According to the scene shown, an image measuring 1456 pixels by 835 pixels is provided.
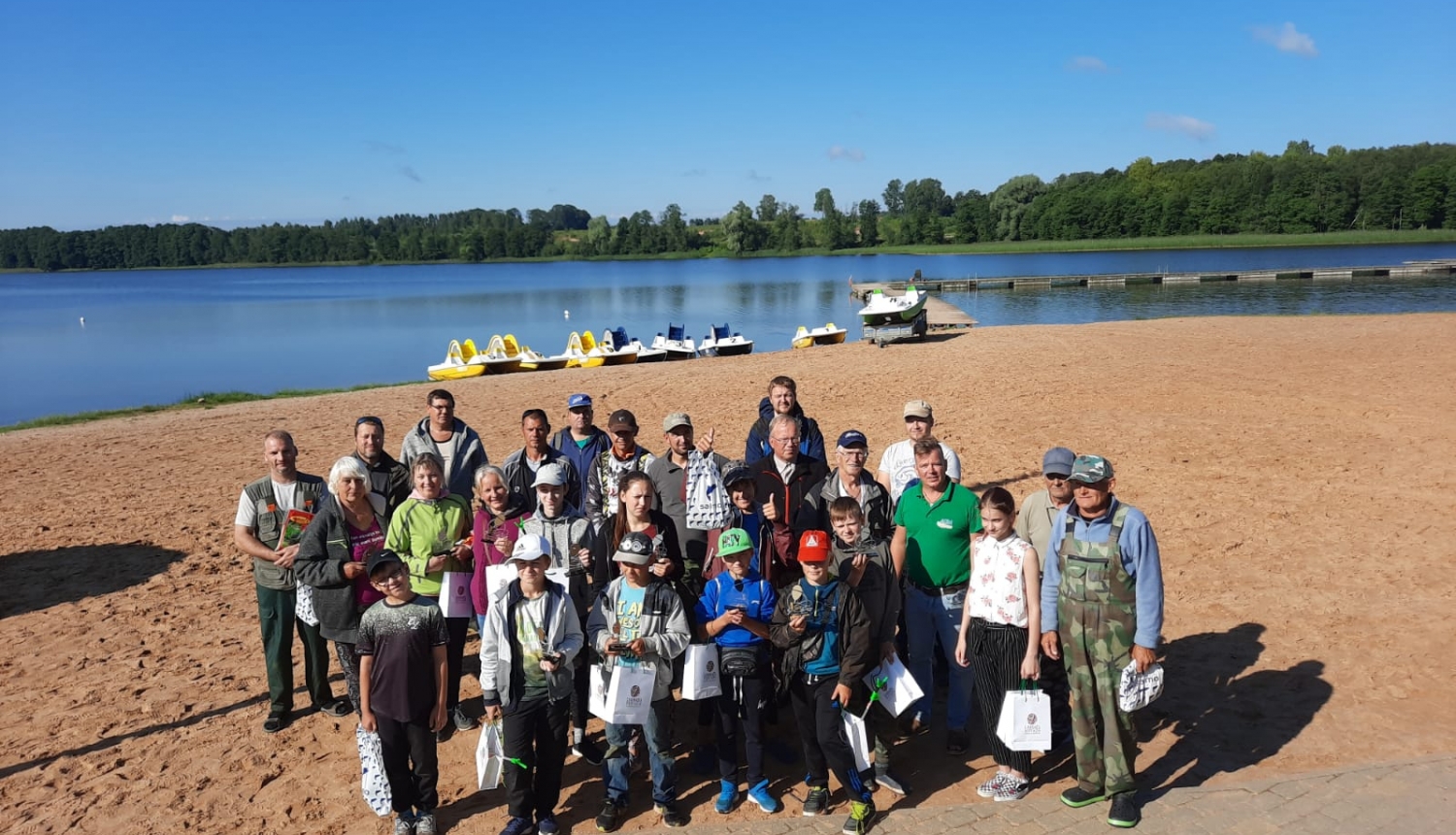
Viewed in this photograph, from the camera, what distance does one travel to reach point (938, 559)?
5016 mm

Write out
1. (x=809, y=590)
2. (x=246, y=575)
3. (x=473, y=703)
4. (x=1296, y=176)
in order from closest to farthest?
(x=809, y=590)
(x=473, y=703)
(x=246, y=575)
(x=1296, y=176)

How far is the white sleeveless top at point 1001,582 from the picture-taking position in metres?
4.61

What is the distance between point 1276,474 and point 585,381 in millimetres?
15577

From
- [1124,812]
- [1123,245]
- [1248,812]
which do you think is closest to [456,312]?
[1124,812]

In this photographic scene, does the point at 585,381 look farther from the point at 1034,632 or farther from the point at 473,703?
the point at 1034,632

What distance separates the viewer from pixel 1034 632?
4539 mm

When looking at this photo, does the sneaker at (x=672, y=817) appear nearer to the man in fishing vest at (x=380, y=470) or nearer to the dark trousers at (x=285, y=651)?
the man in fishing vest at (x=380, y=470)

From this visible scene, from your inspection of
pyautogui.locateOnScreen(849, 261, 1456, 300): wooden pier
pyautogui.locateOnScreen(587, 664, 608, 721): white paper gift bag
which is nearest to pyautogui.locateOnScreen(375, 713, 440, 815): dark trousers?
pyautogui.locateOnScreen(587, 664, 608, 721): white paper gift bag

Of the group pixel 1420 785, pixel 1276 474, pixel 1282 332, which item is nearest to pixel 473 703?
pixel 1420 785

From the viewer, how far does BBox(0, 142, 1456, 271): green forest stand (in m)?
93.4

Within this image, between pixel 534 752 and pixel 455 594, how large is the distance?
111cm

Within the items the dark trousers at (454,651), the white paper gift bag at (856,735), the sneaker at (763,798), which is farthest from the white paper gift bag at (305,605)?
the white paper gift bag at (856,735)

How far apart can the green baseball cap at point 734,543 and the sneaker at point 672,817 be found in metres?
1.39

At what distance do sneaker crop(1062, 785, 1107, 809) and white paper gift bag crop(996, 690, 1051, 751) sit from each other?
0.83ft
